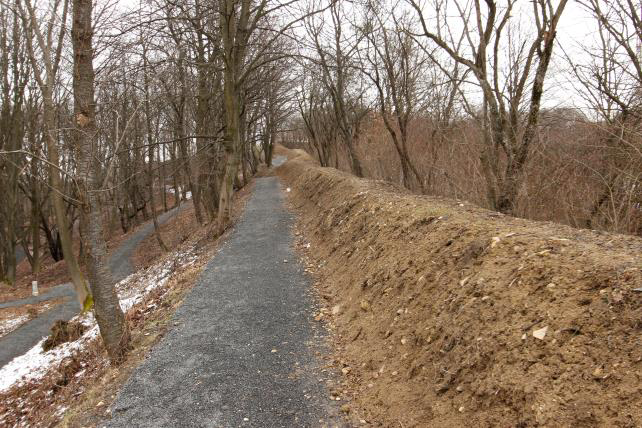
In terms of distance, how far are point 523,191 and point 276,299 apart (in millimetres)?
4158

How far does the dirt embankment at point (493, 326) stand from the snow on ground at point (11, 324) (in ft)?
33.9

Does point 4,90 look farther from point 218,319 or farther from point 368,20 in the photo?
point 218,319

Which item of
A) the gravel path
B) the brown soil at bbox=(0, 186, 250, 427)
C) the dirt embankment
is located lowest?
the gravel path

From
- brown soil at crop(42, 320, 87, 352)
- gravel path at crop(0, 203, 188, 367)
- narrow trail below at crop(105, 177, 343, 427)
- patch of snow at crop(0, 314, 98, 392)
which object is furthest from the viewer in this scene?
gravel path at crop(0, 203, 188, 367)

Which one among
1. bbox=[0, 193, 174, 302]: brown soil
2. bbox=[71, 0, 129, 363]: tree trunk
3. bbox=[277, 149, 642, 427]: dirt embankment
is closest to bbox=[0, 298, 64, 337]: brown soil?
bbox=[0, 193, 174, 302]: brown soil

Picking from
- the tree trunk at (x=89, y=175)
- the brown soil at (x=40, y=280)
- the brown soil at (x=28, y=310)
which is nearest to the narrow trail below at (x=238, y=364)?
the tree trunk at (x=89, y=175)

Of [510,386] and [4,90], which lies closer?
[510,386]

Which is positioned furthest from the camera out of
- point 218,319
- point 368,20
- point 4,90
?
point 4,90

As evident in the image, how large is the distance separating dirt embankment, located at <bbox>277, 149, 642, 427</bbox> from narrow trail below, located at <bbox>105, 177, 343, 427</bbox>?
422 millimetres

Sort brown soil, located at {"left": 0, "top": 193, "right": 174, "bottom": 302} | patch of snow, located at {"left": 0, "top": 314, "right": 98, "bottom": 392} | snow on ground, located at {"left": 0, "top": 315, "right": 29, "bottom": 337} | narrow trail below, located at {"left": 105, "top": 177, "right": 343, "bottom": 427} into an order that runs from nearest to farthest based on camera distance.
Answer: narrow trail below, located at {"left": 105, "top": 177, "right": 343, "bottom": 427} < patch of snow, located at {"left": 0, "top": 314, "right": 98, "bottom": 392} < snow on ground, located at {"left": 0, "top": 315, "right": 29, "bottom": 337} < brown soil, located at {"left": 0, "top": 193, "right": 174, "bottom": 302}

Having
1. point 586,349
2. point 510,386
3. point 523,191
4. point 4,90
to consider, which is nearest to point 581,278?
point 586,349

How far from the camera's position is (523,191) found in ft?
21.1

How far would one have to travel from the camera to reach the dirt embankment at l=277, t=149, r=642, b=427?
2.43m

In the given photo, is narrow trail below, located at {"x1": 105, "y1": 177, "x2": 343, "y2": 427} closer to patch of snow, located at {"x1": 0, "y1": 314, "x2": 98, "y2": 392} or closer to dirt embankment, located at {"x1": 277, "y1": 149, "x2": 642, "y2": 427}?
dirt embankment, located at {"x1": 277, "y1": 149, "x2": 642, "y2": 427}
